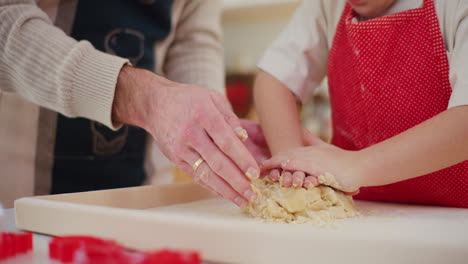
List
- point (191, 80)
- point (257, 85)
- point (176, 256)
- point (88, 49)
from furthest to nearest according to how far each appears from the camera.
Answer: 1. point (191, 80)
2. point (257, 85)
3. point (88, 49)
4. point (176, 256)

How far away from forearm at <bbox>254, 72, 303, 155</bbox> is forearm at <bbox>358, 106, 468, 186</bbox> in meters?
0.21

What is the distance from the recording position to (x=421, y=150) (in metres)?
0.69

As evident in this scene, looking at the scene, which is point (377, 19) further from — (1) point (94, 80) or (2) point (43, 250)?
(2) point (43, 250)

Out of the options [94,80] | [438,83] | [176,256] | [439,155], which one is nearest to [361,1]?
[438,83]

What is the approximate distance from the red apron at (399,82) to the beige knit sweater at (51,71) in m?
0.47

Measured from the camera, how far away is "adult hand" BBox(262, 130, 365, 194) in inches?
28.5

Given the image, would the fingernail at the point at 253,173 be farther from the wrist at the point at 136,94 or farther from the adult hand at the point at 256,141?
the adult hand at the point at 256,141

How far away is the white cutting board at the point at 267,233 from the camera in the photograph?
1.45 feet

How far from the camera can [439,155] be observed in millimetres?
701

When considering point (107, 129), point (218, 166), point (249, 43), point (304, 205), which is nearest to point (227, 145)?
point (218, 166)

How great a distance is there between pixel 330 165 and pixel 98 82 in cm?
44

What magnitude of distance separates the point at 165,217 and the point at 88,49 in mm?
426

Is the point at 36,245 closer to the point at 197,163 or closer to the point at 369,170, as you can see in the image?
the point at 197,163

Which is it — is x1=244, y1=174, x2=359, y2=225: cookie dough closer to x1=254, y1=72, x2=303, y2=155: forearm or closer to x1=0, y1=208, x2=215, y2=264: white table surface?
x1=254, y1=72, x2=303, y2=155: forearm
